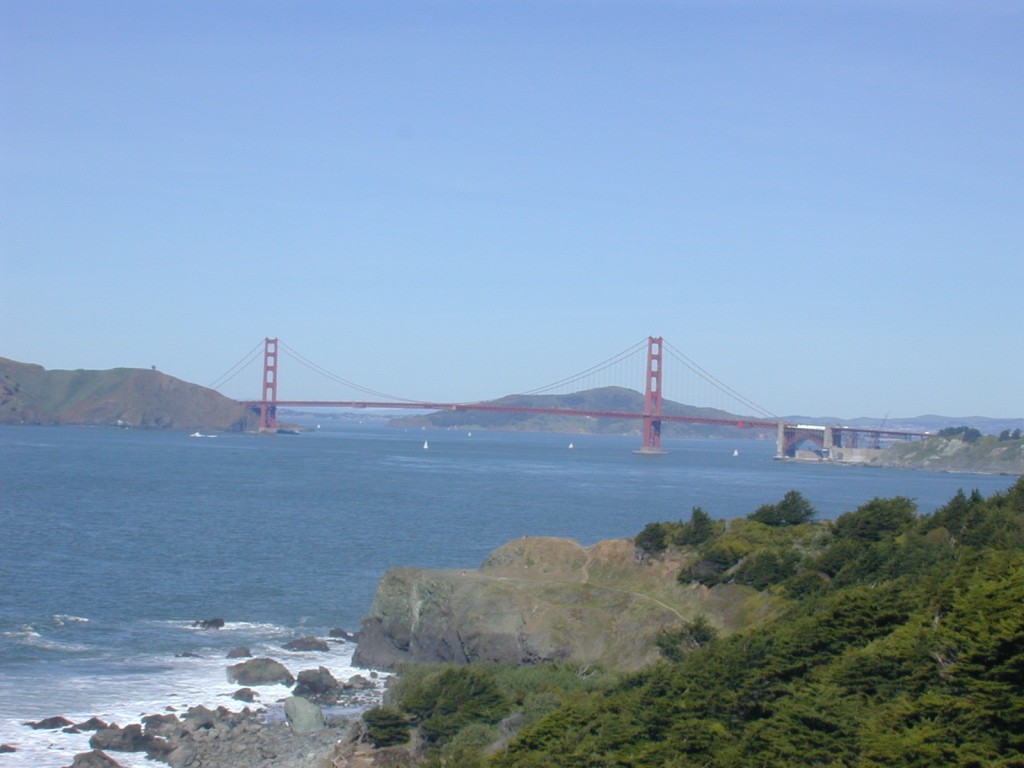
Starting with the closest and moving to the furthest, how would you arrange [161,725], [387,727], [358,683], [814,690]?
[814,690]
[387,727]
[161,725]
[358,683]

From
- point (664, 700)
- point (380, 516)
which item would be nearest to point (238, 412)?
point (380, 516)

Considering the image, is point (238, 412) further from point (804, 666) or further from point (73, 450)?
point (804, 666)

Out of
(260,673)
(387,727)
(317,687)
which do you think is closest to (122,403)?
(260,673)

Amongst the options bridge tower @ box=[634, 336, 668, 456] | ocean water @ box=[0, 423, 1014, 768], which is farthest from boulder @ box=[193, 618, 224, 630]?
bridge tower @ box=[634, 336, 668, 456]

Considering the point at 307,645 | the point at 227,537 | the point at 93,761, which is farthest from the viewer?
the point at 227,537

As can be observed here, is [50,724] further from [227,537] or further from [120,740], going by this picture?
[227,537]

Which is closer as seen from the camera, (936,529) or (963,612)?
(963,612)

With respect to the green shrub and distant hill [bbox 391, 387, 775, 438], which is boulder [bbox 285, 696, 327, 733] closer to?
the green shrub
